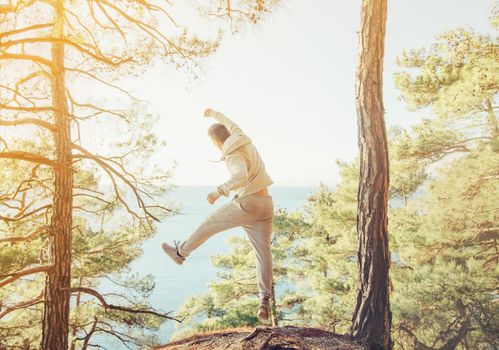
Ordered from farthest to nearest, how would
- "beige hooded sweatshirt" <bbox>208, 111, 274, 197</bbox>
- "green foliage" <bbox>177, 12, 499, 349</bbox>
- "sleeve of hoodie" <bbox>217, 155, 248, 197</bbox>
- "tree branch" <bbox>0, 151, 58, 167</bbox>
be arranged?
"green foliage" <bbox>177, 12, 499, 349</bbox>
"beige hooded sweatshirt" <bbox>208, 111, 274, 197</bbox>
"sleeve of hoodie" <bbox>217, 155, 248, 197</bbox>
"tree branch" <bbox>0, 151, 58, 167</bbox>

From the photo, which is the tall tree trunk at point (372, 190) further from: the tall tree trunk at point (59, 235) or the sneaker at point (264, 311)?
the tall tree trunk at point (59, 235)

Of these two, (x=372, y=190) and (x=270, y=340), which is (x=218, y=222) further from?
(x=372, y=190)

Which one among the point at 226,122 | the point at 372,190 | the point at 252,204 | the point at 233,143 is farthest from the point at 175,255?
the point at 372,190

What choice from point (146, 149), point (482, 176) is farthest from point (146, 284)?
point (482, 176)

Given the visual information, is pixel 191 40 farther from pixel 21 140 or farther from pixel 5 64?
Result: pixel 21 140

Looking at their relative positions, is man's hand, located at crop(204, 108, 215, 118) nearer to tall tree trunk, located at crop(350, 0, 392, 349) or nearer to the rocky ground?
tall tree trunk, located at crop(350, 0, 392, 349)

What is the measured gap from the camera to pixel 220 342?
9.91 ft

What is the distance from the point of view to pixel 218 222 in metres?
2.61

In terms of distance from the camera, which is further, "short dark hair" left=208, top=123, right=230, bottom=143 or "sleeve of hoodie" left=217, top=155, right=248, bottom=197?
"short dark hair" left=208, top=123, right=230, bottom=143

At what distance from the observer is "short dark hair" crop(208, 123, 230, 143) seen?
2707mm

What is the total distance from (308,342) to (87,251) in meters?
5.04

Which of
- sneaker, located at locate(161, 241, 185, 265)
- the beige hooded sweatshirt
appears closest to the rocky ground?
sneaker, located at locate(161, 241, 185, 265)

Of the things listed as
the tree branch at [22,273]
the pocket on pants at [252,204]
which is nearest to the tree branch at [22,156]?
the tree branch at [22,273]

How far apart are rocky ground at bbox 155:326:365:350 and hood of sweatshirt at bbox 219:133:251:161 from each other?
1.43 m
